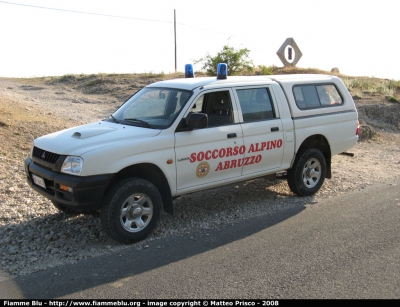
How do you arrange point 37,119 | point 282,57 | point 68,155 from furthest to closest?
point 282,57 → point 37,119 → point 68,155

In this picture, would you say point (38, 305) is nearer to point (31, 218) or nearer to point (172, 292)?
point (172, 292)

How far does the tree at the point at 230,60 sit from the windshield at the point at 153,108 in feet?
48.4

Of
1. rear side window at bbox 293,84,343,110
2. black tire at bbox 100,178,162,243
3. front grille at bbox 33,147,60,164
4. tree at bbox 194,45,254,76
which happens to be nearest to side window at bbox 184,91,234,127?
rear side window at bbox 293,84,343,110

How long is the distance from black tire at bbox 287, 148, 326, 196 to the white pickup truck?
0.02 metres

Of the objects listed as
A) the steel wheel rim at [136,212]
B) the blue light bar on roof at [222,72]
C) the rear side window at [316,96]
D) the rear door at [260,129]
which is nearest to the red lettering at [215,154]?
the rear door at [260,129]

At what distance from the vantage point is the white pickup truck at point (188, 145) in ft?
18.0

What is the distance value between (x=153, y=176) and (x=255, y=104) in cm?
196

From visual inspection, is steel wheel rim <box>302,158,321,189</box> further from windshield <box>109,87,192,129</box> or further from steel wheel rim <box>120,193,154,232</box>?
steel wheel rim <box>120,193,154,232</box>

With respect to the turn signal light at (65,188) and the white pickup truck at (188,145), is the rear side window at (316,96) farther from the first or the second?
the turn signal light at (65,188)

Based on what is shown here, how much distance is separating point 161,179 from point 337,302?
264 cm

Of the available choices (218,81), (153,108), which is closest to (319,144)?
(218,81)

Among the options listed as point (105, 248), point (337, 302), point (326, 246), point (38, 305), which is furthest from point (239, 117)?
point (38, 305)

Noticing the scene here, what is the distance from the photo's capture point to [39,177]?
5805 millimetres

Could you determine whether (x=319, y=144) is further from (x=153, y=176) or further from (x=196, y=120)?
(x=153, y=176)
